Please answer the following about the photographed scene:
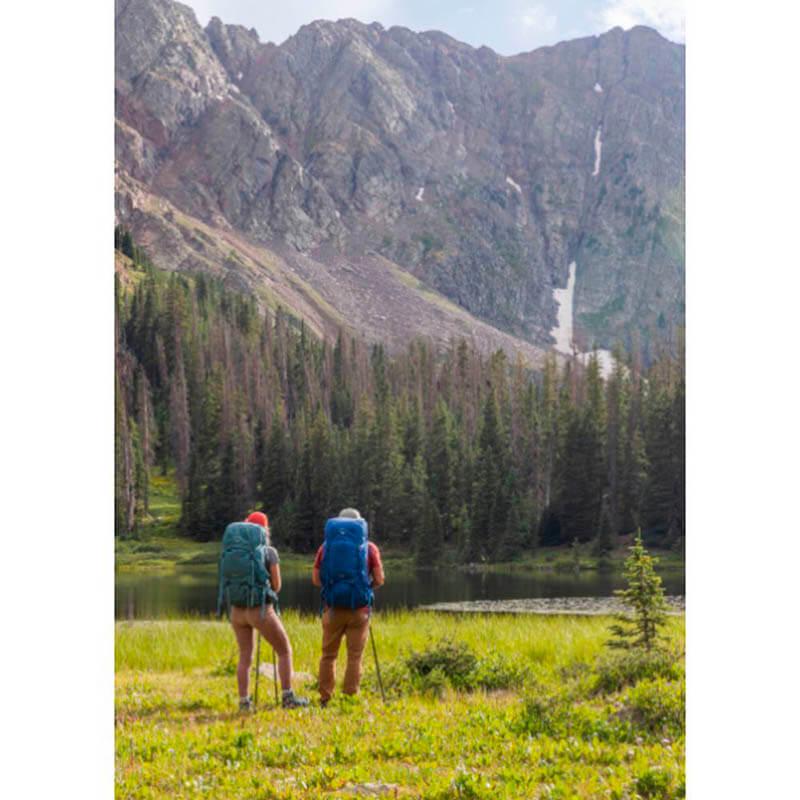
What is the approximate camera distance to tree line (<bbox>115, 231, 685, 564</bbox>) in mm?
53656

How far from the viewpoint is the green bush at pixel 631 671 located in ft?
26.8

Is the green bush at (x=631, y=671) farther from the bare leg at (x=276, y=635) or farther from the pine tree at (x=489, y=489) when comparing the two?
the pine tree at (x=489, y=489)

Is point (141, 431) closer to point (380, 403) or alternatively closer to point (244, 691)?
point (380, 403)

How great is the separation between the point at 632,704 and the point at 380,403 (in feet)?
236

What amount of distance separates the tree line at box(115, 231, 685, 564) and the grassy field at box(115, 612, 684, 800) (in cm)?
3886

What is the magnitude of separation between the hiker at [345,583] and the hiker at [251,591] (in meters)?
0.36

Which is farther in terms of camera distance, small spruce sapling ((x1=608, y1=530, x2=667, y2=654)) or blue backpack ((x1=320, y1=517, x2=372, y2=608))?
small spruce sapling ((x1=608, y1=530, x2=667, y2=654))

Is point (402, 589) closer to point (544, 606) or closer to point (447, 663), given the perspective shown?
point (544, 606)

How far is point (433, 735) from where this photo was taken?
6.75 metres

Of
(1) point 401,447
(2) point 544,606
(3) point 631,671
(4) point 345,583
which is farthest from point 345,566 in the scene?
(1) point 401,447

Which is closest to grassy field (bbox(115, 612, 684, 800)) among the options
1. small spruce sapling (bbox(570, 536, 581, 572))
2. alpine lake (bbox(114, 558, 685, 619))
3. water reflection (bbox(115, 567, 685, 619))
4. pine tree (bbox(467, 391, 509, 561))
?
water reflection (bbox(115, 567, 685, 619))

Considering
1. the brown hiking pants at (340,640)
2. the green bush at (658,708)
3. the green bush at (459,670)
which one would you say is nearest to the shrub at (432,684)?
the green bush at (459,670)

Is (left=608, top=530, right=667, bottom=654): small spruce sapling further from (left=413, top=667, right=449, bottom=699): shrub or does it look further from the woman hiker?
the woman hiker
